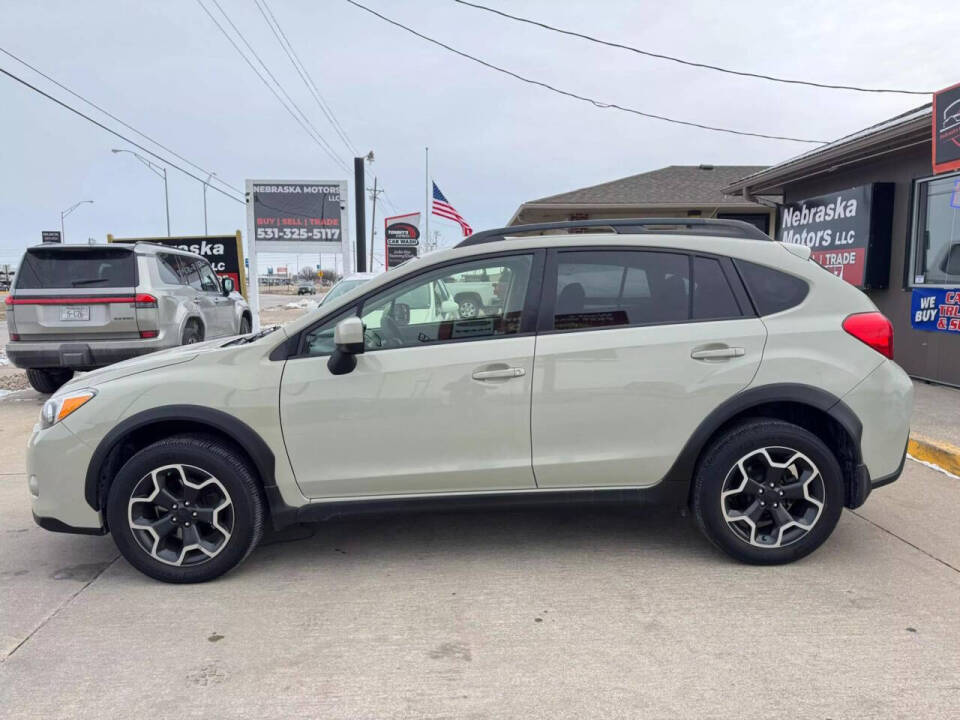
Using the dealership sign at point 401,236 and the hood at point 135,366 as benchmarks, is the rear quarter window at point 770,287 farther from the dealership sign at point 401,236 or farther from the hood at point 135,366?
the dealership sign at point 401,236

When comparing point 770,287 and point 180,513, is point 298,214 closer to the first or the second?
point 180,513

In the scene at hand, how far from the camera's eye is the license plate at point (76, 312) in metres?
7.90

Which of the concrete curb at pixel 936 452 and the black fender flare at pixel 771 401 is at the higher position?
the black fender flare at pixel 771 401

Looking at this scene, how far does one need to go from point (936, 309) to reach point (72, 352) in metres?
9.62

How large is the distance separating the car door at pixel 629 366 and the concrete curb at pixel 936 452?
258 cm

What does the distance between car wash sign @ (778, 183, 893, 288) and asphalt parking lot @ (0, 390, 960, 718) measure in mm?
5104

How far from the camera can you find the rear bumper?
7.88m

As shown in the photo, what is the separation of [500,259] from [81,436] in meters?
2.29

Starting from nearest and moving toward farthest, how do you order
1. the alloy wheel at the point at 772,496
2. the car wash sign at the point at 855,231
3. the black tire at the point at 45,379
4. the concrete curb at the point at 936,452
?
1. the alloy wheel at the point at 772,496
2. the concrete curb at the point at 936,452
3. the car wash sign at the point at 855,231
4. the black tire at the point at 45,379

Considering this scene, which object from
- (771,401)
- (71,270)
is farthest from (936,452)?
(71,270)

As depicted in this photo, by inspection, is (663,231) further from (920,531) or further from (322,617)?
(322,617)

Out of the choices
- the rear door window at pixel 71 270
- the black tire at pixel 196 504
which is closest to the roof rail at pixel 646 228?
the black tire at pixel 196 504

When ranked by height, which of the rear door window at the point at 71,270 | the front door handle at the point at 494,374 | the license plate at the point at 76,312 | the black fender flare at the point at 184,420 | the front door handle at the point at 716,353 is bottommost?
the black fender flare at the point at 184,420

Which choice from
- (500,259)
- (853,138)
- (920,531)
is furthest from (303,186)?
(920,531)
